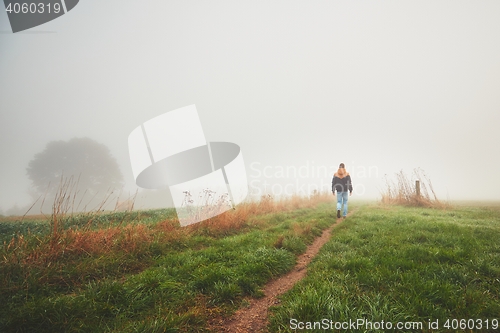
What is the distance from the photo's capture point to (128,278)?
446 centimetres

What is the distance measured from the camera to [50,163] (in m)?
45.0

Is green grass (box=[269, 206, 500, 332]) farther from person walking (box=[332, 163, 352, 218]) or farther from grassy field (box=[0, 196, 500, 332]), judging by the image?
person walking (box=[332, 163, 352, 218])

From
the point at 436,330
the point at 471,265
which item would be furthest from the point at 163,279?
the point at 471,265

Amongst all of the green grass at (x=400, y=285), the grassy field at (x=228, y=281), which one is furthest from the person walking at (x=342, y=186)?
the green grass at (x=400, y=285)

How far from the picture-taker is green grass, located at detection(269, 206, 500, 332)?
2.85 meters

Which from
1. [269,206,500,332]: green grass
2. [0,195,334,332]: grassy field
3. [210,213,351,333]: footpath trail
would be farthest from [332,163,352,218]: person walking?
[210,213,351,333]: footpath trail

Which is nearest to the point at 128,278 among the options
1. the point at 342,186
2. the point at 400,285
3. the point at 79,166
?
the point at 400,285

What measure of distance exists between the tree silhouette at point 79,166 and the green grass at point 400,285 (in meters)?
52.1

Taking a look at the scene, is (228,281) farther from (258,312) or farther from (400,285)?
(400,285)

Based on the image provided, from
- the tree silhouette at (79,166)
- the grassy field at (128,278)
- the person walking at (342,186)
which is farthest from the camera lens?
the tree silhouette at (79,166)

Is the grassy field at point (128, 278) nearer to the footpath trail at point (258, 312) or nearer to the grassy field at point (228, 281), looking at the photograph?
the grassy field at point (228, 281)

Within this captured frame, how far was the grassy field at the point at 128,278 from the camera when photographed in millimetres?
3031

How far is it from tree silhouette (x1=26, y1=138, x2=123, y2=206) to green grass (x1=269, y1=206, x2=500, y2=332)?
52.1 m

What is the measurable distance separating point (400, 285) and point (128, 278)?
5.51m
